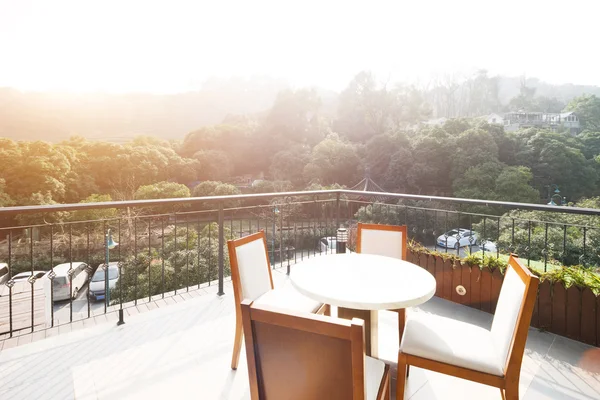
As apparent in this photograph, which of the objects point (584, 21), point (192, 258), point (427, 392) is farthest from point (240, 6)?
point (584, 21)

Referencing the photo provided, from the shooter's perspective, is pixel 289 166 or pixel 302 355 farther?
pixel 289 166

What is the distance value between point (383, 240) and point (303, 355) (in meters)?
1.86

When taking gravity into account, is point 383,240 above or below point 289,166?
below

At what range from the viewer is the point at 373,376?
4.59 ft

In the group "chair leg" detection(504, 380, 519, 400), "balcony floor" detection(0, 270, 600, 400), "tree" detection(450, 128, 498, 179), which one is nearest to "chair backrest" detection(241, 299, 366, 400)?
"chair leg" detection(504, 380, 519, 400)

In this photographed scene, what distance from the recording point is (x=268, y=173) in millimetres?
32125

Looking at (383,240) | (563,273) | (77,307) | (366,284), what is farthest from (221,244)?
(77,307)

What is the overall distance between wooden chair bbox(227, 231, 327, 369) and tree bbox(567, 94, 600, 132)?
37157 millimetres

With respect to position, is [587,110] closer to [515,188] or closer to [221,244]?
[515,188]

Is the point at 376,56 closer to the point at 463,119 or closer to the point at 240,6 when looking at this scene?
the point at 463,119

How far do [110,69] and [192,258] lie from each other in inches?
1072

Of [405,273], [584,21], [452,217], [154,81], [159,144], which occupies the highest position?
[154,81]

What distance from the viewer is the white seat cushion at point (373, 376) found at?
131cm

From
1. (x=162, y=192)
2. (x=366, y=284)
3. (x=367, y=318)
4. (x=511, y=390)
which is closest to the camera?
(x=511, y=390)
